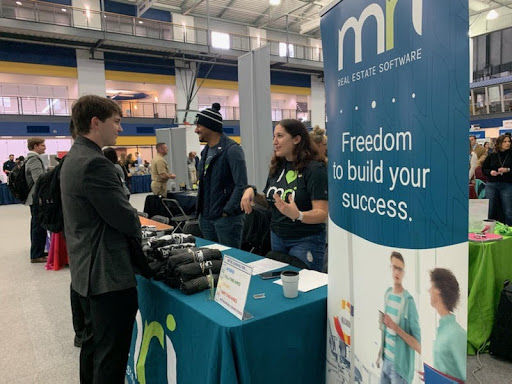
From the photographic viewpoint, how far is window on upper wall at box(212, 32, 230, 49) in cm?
1669

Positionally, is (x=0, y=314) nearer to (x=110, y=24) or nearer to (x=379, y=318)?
(x=379, y=318)

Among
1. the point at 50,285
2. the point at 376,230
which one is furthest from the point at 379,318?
the point at 50,285

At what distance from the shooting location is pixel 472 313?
97.6 inches

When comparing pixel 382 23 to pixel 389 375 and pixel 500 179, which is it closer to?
pixel 389 375

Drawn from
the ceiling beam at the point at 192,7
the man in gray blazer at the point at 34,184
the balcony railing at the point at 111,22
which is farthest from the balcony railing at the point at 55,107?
the man in gray blazer at the point at 34,184

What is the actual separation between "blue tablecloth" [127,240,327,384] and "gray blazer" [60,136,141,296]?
0.27 metres

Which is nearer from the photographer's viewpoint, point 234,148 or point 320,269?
point 320,269

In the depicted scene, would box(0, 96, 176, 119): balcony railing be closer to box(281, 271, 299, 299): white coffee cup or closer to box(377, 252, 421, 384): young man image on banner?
box(281, 271, 299, 299): white coffee cup

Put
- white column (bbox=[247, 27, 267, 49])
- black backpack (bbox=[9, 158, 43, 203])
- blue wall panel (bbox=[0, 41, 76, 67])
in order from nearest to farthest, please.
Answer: black backpack (bbox=[9, 158, 43, 203])
blue wall panel (bbox=[0, 41, 76, 67])
white column (bbox=[247, 27, 267, 49])

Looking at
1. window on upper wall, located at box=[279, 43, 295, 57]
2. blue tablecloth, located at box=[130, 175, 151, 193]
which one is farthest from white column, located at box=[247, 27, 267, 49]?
blue tablecloth, located at box=[130, 175, 151, 193]

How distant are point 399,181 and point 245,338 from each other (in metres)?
0.73

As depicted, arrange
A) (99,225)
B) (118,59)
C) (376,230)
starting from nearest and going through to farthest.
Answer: (376,230)
(99,225)
(118,59)

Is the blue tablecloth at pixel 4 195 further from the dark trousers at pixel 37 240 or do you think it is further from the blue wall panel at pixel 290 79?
the blue wall panel at pixel 290 79

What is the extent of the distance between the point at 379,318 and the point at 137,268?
1.07 metres
